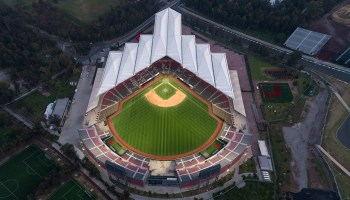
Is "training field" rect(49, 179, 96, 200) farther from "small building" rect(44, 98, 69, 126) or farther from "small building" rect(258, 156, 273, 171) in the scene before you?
"small building" rect(258, 156, 273, 171)

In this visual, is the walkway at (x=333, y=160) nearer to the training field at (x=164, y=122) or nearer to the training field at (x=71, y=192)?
the training field at (x=164, y=122)

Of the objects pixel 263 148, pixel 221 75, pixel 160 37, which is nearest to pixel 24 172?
pixel 160 37

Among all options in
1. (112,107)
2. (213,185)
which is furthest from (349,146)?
(112,107)

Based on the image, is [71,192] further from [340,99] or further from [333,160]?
[340,99]

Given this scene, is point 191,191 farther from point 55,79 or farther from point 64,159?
point 55,79

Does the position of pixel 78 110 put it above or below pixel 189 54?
below
